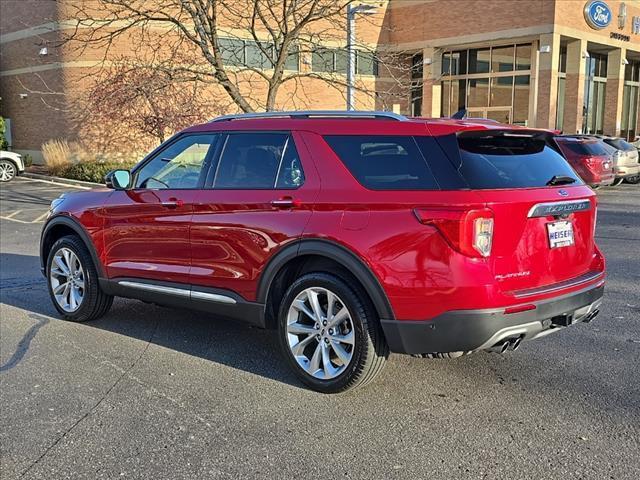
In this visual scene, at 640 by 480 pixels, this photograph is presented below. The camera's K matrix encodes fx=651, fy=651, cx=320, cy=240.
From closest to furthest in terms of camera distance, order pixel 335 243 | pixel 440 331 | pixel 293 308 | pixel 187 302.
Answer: pixel 440 331 → pixel 335 243 → pixel 293 308 → pixel 187 302

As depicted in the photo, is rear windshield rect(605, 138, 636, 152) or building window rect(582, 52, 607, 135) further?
building window rect(582, 52, 607, 135)

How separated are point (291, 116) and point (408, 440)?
236 cm

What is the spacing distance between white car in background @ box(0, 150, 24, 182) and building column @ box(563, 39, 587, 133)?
23.8m

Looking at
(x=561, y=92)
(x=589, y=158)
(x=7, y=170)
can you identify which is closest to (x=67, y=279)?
(x=589, y=158)

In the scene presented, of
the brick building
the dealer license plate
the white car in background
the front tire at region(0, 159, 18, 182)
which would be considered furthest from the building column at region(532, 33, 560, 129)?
the dealer license plate

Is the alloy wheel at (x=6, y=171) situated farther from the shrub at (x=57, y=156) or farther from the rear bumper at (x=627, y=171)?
the rear bumper at (x=627, y=171)

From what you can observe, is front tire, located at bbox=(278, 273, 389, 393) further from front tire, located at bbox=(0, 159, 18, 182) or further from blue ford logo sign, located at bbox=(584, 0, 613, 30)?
blue ford logo sign, located at bbox=(584, 0, 613, 30)

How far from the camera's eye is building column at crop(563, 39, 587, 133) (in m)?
30.1

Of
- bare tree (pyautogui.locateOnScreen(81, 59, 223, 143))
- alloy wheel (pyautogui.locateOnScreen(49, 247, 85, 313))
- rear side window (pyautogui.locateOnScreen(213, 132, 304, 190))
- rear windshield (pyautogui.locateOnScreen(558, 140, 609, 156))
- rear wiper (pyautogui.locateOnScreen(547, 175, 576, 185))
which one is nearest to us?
rear wiper (pyautogui.locateOnScreen(547, 175, 576, 185))

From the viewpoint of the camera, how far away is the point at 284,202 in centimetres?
435

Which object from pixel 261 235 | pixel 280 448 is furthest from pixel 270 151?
pixel 280 448

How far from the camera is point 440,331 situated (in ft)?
12.4

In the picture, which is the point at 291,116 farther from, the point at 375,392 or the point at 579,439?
the point at 579,439

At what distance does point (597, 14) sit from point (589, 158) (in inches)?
635
